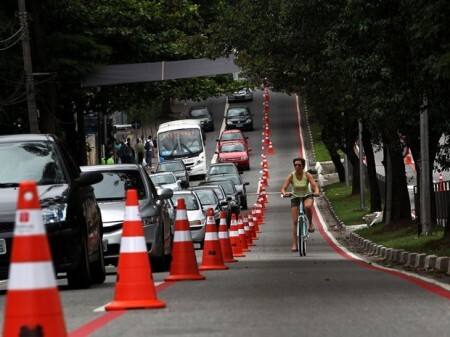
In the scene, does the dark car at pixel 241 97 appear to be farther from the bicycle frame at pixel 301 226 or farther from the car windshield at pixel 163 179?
the bicycle frame at pixel 301 226

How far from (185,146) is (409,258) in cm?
4846

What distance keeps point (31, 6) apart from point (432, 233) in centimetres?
1601

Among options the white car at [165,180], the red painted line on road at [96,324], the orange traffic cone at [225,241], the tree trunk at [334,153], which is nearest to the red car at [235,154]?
the tree trunk at [334,153]

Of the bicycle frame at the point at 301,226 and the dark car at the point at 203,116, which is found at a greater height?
the dark car at the point at 203,116

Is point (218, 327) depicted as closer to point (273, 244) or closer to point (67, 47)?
point (273, 244)

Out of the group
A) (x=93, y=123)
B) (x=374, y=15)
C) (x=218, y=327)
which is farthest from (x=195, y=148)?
(x=218, y=327)

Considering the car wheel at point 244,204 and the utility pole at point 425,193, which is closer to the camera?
the utility pole at point 425,193

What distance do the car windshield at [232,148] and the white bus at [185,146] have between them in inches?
109

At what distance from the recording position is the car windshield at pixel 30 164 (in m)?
14.8

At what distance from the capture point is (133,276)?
10.9 metres

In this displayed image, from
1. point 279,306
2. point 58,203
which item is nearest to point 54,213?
point 58,203

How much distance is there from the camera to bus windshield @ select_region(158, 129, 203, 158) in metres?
70.5

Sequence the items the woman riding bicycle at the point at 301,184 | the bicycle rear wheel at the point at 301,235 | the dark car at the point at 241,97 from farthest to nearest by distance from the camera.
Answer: the dark car at the point at 241,97
the bicycle rear wheel at the point at 301,235
the woman riding bicycle at the point at 301,184

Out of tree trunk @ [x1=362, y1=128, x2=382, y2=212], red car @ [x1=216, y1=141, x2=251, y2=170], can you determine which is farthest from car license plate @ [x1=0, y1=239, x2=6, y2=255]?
red car @ [x1=216, y1=141, x2=251, y2=170]
